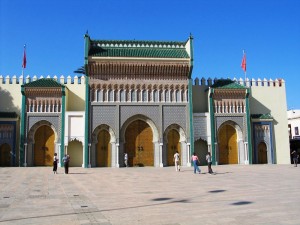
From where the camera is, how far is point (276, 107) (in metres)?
29.4

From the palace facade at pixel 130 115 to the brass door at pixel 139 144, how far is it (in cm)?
8

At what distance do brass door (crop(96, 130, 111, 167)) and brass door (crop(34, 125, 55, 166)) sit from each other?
351 centimetres

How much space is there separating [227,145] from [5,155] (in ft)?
55.7

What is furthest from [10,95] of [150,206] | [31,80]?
[150,206]

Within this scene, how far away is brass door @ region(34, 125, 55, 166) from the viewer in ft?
82.3

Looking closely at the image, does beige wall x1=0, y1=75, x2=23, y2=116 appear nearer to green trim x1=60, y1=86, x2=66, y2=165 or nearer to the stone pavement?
green trim x1=60, y1=86, x2=66, y2=165

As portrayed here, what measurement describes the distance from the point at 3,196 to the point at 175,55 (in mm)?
19146

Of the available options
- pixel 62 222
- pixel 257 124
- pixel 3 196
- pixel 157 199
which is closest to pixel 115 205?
pixel 157 199

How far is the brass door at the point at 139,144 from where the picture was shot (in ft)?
83.5

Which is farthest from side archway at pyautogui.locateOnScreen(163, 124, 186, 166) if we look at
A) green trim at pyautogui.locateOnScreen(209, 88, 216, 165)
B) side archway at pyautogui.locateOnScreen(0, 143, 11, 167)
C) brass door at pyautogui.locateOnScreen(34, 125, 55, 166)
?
side archway at pyautogui.locateOnScreen(0, 143, 11, 167)

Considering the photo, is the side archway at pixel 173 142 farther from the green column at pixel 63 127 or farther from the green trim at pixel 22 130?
the green trim at pixel 22 130

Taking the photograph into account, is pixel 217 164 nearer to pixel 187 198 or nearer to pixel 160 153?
pixel 160 153

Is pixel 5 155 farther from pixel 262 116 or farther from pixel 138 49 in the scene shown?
pixel 262 116

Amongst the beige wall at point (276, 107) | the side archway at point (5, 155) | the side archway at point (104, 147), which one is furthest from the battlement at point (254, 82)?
the side archway at point (5, 155)
